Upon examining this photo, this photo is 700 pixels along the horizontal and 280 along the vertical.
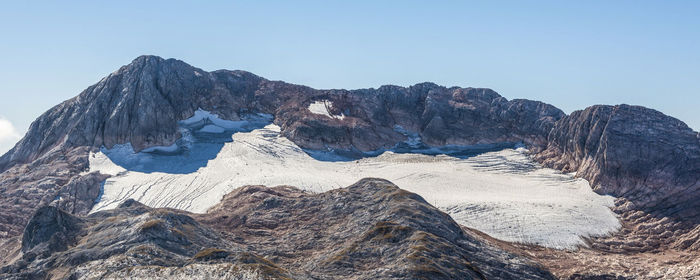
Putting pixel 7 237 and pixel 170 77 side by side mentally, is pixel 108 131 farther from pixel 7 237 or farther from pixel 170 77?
pixel 7 237

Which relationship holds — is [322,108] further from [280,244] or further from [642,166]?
[280,244]

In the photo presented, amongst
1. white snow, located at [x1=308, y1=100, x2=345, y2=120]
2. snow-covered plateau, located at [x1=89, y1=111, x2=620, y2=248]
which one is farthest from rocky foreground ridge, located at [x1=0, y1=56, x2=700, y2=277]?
snow-covered plateau, located at [x1=89, y1=111, x2=620, y2=248]

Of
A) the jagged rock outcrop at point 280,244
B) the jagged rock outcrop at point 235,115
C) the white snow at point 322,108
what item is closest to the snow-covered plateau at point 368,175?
the jagged rock outcrop at point 235,115

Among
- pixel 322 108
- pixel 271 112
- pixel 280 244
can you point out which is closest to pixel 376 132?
pixel 322 108

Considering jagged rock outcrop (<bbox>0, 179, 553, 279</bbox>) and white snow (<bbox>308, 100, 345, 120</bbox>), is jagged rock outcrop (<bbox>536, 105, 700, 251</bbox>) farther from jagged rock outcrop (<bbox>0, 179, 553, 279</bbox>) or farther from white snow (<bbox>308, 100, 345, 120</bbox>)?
white snow (<bbox>308, 100, 345, 120</bbox>)

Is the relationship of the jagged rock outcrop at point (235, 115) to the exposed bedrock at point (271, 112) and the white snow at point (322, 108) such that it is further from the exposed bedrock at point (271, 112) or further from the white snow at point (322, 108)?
the white snow at point (322, 108)
